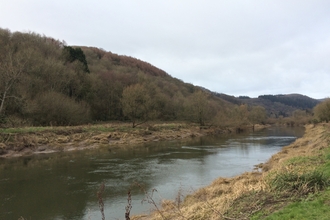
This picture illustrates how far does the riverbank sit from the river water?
7.77 ft

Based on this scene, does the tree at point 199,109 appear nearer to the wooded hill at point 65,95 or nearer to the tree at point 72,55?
the wooded hill at point 65,95

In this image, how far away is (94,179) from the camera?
16.6 m

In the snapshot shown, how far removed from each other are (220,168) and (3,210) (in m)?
13.7

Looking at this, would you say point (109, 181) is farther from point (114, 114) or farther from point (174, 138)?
point (114, 114)

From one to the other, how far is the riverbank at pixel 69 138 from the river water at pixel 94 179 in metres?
2.37

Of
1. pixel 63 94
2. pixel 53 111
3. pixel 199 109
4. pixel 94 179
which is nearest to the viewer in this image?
pixel 94 179

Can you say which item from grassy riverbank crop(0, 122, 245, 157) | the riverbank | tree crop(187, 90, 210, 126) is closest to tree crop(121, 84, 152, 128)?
grassy riverbank crop(0, 122, 245, 157)

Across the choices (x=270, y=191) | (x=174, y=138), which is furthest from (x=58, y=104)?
(x=270, y=191)

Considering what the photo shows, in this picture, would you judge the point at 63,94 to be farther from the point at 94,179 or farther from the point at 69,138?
the point at 94,179

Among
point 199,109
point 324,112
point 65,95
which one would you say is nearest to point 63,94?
point 65,95

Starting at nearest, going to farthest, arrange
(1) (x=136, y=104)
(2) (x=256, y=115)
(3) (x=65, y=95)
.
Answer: (3) (x=65, y=95) < (1) (x=136, y=104) < (2) (x=256, y=115)

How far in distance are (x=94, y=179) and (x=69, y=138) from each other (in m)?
16.4

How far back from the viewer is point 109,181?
631 inches

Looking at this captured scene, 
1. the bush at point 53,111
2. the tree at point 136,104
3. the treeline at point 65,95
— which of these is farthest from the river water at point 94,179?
the tree at point 136,104
